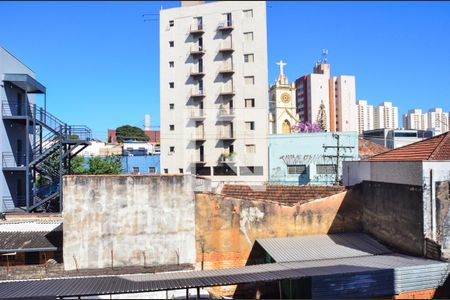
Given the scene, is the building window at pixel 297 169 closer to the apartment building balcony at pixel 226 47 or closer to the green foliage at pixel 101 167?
the apartment building balcony at pixel 226 47

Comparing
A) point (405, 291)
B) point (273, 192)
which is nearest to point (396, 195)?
point (405, 291)

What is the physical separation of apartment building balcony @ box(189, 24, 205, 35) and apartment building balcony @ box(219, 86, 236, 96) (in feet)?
19.6

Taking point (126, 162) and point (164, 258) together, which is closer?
point (164, 258)

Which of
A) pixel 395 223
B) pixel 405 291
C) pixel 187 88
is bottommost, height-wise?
pixel 405 291

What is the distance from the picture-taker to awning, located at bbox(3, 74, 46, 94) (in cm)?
1848

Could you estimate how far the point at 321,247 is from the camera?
44.0 ft

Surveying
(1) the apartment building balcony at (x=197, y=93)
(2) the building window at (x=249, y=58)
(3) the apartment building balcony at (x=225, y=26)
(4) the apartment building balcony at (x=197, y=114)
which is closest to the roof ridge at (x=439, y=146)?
(2) the building window at (x=249, y=58)

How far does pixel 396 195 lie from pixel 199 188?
7.76m

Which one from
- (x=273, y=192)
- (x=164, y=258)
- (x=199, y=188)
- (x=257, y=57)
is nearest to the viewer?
(x=164, y=258)

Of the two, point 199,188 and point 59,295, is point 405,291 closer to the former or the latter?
point 199,188

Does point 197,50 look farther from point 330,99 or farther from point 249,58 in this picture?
point 330,99

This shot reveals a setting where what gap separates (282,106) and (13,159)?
46.9 m

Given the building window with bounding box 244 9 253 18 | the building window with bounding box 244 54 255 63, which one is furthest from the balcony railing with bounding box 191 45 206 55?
the building window with bounding box 244 9 253 18

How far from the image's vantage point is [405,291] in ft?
35.8
